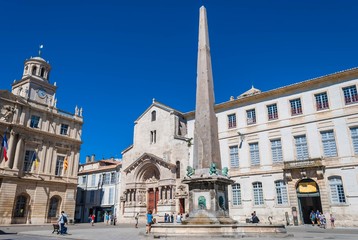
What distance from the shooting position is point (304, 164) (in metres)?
20.6

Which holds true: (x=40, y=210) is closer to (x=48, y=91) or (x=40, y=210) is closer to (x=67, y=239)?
(x=48, y=91)

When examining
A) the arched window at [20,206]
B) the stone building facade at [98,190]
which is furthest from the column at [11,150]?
the stone building facade at [98,190]

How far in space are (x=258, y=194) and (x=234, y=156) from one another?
145 inches

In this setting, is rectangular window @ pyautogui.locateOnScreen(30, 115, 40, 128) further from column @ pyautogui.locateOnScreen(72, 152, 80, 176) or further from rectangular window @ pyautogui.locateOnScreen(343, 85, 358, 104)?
rectangular window @ pyautogui.locateOnScreen(343, 85, 358, 104)

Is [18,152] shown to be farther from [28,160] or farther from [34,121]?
[34,121]

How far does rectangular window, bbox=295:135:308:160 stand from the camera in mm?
21391

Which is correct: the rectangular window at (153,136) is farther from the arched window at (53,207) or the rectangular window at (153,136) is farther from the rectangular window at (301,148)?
the rectangular window at (301,148)

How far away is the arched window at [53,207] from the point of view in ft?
91.1

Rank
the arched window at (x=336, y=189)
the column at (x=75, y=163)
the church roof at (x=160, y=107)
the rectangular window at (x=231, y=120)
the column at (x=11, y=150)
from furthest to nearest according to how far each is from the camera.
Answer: the column at (x=75, y=163)
the church roof at (x=160, y=107)
the rectangular window at (x=231, y=120)
the column at (x=11, y=150)
the arched window at (x=336, y=189)

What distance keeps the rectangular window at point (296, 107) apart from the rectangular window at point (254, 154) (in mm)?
3872

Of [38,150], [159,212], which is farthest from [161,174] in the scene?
[38,150]

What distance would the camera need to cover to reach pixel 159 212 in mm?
27062

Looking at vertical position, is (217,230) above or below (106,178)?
below

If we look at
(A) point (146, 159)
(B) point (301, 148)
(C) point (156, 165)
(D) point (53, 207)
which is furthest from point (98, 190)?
(B) point (301, 148)
